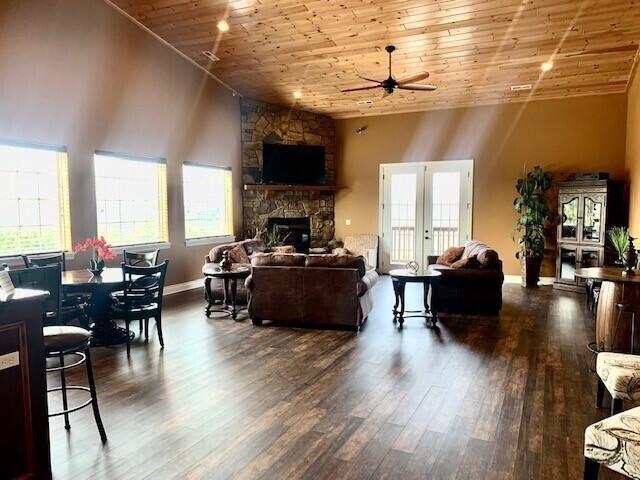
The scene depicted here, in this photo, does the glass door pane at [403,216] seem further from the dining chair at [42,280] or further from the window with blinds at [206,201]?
the dining chair at [42,280]

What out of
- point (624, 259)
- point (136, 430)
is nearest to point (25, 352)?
point (136, 430)

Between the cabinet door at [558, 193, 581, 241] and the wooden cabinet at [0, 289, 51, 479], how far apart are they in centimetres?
794

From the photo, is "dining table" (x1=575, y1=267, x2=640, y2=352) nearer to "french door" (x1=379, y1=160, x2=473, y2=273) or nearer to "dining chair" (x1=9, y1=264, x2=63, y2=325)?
"dining chair" (x1=9, y1=264, x2=63, y2=325)

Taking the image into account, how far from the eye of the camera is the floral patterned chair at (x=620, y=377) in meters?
2.52

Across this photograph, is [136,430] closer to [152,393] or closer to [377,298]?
[152,393]

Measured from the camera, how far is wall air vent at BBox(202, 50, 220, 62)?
7.34 meters

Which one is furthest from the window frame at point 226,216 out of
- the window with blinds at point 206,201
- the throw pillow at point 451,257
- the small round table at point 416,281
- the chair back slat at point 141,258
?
the throw pillow at point 451,257

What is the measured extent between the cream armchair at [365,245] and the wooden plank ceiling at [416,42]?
3.05 metres

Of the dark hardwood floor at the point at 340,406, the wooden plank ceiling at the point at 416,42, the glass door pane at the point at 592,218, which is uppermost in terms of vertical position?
the wooden plank ceiling at the point at 416,42

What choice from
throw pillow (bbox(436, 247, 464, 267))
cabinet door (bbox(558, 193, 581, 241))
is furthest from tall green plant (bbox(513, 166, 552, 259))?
throw pillow (bbox(436, 247, 464, 267))

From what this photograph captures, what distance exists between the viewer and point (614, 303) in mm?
3744

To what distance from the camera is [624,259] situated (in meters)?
3.95

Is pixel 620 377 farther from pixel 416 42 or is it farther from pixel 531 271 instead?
pixel 531 271

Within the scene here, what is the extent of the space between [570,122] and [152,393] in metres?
8.18
